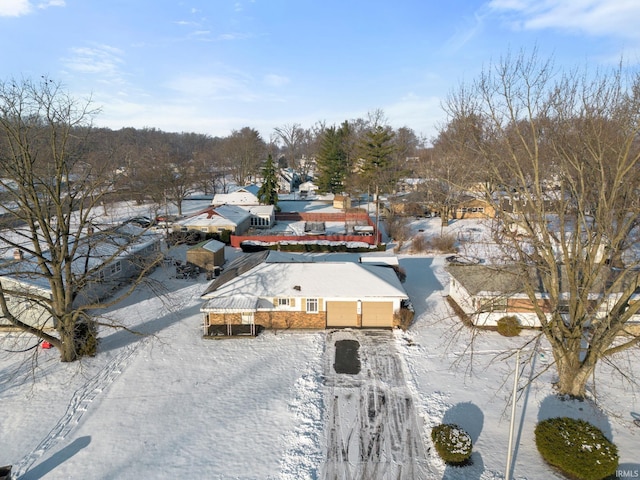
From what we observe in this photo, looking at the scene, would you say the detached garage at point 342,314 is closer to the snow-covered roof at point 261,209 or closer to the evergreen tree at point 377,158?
the snow-covered roof at point 261,209

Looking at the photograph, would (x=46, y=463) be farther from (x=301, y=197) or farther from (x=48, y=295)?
(x=301, y=197)

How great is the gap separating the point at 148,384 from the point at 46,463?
171 inches

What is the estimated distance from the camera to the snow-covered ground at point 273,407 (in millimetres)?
11648

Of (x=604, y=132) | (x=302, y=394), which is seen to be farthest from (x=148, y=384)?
(x=604, y=132)

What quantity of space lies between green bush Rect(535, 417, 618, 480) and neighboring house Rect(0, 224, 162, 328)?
1544cm

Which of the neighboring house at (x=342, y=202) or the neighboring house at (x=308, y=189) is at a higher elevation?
the neighboring house at (x=308, y=189)

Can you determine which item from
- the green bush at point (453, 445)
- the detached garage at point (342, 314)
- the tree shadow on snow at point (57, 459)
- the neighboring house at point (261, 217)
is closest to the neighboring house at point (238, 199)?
the neighboring house at point (261, 217)

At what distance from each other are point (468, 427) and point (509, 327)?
7855mm

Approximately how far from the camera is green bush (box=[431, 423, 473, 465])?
37.5ft

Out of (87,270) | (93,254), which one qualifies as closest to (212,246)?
(93,254)

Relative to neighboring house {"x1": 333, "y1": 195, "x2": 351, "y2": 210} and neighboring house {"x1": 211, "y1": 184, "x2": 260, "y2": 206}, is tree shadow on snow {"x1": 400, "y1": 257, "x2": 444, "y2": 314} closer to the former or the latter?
neighboring house {"x1": 333, "y1": 195, "x2": 351, "y2": 210}

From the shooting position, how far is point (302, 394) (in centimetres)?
1495

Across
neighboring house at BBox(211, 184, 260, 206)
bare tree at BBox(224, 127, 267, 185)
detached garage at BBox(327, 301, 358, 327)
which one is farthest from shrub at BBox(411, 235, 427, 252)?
bare tree at BBox(224, 127, 267, 185)

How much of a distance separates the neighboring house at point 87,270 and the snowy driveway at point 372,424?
31.6 feet
